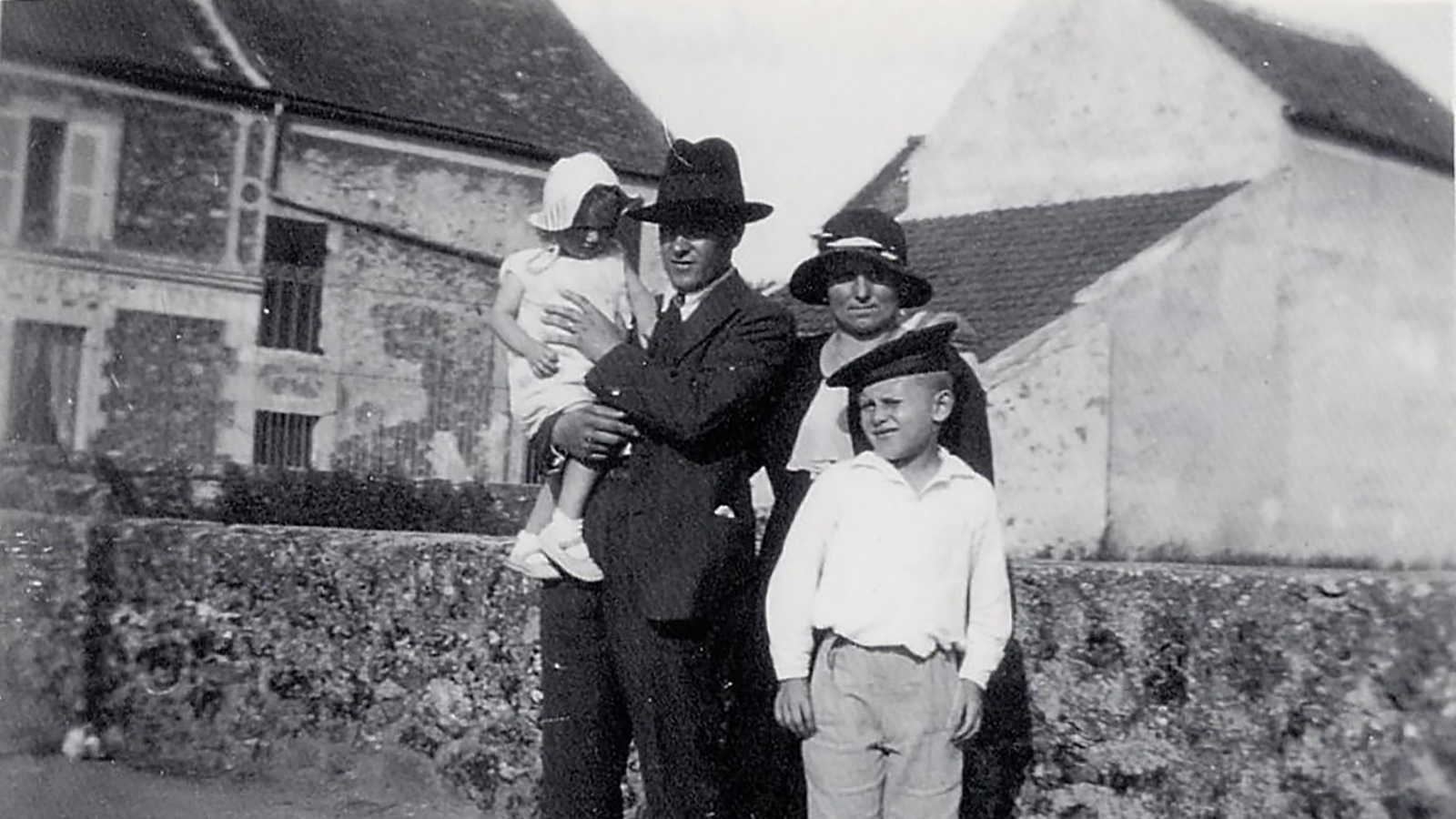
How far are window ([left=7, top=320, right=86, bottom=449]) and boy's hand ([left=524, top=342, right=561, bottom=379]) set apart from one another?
49.3ft

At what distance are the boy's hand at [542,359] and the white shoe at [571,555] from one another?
42 centimetres

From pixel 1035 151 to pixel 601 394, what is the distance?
15727mm

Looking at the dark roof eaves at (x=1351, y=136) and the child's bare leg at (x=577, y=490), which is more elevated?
the dark roof eaves at (x=1351, y=136)

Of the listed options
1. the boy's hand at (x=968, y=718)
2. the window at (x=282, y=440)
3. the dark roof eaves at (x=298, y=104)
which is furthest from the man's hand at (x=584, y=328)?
the window at (x=282, y=440)

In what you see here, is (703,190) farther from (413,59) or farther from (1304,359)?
(413,59)

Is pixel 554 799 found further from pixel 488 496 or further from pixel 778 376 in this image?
pixel 488 496

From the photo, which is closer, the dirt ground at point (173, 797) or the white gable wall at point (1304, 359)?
the dirt ground at point (173, 797)

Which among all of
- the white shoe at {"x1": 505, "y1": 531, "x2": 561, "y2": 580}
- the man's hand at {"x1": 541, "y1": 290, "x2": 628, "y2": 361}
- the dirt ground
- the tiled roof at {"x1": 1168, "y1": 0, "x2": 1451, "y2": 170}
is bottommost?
the dirt ground

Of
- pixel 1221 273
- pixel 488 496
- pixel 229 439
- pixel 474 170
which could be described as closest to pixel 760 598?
pixel 488 496

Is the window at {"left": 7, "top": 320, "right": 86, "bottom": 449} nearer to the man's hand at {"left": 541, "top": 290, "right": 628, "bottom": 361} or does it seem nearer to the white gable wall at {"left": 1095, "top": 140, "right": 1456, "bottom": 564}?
the white gable wall at {"left": 1095, "top": 140, "right": 1456, "bottom": 564}

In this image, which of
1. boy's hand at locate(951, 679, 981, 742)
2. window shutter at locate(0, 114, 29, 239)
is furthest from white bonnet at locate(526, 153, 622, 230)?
window shutter at locate(0, 114, 29, 239)

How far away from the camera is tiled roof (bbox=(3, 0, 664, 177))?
62.7 ft

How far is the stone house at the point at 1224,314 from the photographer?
14305mm

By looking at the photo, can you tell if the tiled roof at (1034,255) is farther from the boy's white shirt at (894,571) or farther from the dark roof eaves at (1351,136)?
the boy's white shirt at (894,571)
